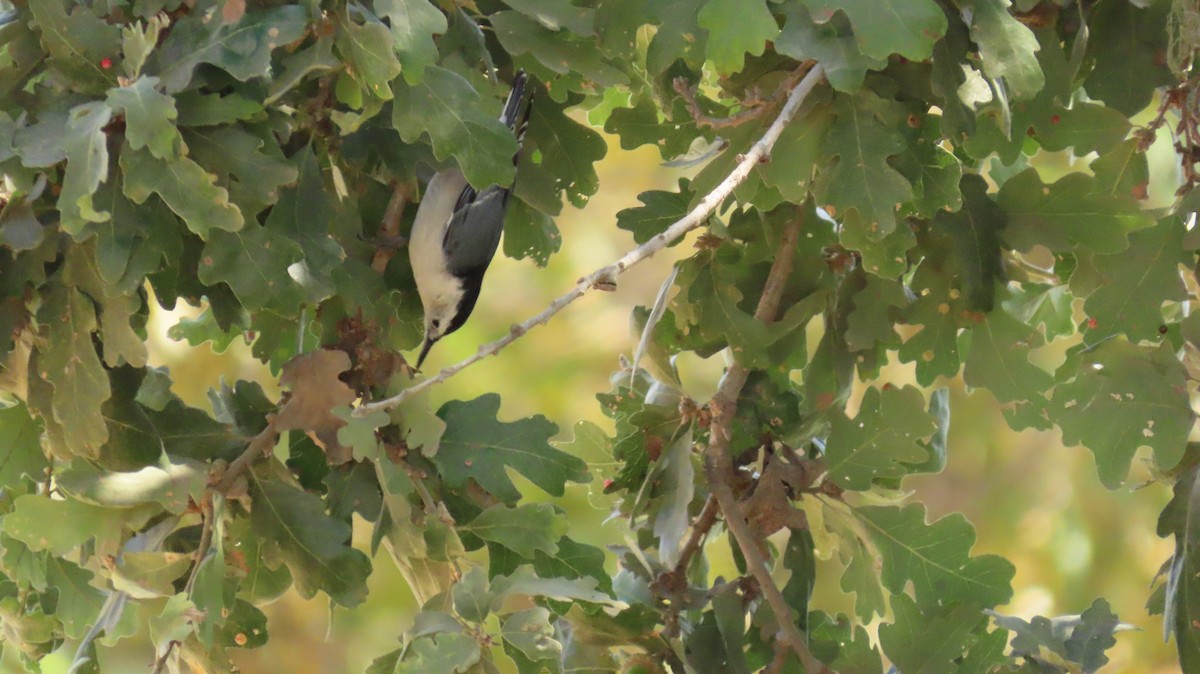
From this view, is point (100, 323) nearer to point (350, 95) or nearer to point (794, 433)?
point (350, 95)

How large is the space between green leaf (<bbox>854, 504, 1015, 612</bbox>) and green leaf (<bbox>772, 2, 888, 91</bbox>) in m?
0.42

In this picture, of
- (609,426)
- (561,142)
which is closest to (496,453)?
(561,142)

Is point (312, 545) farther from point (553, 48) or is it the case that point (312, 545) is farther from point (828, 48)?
point (828, 48)

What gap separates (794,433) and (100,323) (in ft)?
2.10

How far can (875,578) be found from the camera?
1.17 meters

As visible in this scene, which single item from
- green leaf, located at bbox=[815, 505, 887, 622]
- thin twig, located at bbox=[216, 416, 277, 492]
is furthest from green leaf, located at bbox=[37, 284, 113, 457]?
green leaf, located at bbox=[815, 505, 887, 622]

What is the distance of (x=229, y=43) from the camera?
0.92m

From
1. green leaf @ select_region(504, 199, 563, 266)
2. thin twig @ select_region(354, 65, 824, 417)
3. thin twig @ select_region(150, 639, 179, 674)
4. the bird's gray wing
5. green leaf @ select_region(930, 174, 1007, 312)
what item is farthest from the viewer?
the bird's gray wing

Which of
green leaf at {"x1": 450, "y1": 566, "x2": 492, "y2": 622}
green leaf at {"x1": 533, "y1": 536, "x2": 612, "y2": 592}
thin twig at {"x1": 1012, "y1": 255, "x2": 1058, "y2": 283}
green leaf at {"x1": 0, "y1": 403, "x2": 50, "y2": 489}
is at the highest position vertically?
thin twig at {"x1": 1012, "y1": 255, "x2": 1058, "y2": 283}

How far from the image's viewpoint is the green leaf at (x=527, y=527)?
107 cm

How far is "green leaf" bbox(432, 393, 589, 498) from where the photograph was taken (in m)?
1.13

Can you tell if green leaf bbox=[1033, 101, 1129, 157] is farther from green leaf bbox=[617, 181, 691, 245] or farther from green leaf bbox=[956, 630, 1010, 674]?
green leaf bbox=[956, 630, 1010, 674]

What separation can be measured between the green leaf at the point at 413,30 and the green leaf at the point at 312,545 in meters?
0.38

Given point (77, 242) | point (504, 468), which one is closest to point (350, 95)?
point (77, 242)
